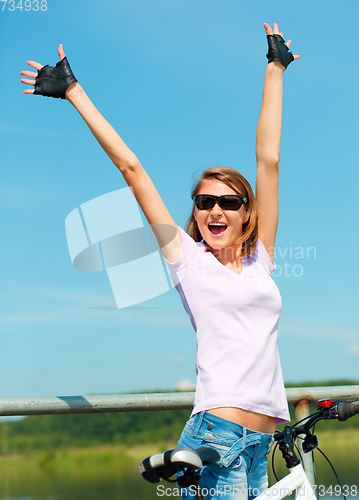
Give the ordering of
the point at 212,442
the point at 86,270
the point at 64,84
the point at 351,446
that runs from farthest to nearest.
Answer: the point at 351,446
the point at 86,270
the point at 64,84
the point at 212,442

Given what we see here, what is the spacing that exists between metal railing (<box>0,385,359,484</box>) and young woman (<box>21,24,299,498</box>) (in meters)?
0.43

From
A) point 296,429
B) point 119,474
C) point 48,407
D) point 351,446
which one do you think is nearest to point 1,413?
point 48,407

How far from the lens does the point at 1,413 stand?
2.08 metres

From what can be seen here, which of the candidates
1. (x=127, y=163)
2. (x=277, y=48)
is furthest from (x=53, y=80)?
(x=277, y=48)

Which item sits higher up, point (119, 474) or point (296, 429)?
point (296, 429)

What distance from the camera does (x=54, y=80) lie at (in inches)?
84.0

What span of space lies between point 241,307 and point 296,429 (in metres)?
0.59

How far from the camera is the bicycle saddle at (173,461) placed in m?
1.64

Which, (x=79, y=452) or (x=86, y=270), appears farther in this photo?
(x=79, y=452)

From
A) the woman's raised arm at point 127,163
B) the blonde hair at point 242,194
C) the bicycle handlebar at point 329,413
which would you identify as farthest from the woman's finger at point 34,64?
the bicycle handlebar at point 329,413

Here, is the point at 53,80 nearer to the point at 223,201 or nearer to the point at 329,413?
the point at 223,201

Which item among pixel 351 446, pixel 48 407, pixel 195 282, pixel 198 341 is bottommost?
pixel 351 446

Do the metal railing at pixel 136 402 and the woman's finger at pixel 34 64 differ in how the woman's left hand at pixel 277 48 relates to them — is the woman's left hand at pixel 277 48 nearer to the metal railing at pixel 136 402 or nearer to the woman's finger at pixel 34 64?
the woman's finger at pixel 34 64

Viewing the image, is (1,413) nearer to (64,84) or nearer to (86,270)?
(86,270)
